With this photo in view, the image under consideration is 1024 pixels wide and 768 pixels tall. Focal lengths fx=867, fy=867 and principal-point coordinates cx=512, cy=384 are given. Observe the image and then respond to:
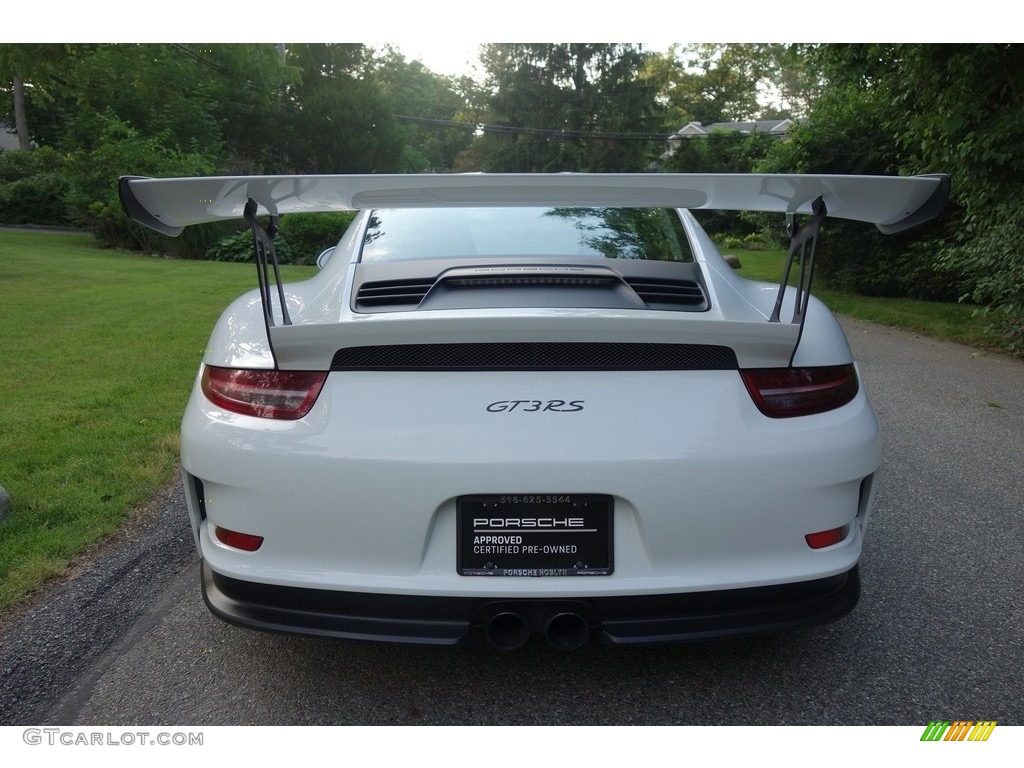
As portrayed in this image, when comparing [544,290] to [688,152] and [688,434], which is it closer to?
[688,434]

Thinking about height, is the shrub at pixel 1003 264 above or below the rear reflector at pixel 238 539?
below

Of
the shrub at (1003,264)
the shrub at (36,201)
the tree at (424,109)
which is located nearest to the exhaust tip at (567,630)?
the shrub at (1003,264)

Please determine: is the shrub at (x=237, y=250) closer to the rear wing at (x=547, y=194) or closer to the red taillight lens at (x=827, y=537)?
the rear wing at (x=547, y=194)

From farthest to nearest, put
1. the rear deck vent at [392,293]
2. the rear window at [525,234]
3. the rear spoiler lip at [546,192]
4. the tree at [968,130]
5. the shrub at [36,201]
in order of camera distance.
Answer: the shrub at [36,201]
the tree at [968,130]
the rear window at [525,234]
the rear deck vent at [392,293]
the rear spoiler lip at [546,192]

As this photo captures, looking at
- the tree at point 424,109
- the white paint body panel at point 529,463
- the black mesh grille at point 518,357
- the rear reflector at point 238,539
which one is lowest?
the tree at point 424,109

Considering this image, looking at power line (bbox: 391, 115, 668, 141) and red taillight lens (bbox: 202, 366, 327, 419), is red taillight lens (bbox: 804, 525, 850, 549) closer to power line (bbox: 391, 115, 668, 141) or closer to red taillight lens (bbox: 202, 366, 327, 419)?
red taillight lens (bbox: 202, 366, 327, 419)

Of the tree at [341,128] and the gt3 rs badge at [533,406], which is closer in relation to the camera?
the gt3 rs badge at [533,406]

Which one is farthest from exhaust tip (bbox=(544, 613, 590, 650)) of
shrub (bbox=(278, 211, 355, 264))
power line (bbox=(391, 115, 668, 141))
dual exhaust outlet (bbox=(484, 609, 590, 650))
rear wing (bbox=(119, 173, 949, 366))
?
power line (bbox=(391, 115, 668, 141))

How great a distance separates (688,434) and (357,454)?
2.79ft

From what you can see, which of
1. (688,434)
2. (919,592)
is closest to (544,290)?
(688,434)

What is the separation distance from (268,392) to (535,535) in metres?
0.82

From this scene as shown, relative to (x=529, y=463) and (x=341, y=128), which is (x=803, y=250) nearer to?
(x=529, y=463)

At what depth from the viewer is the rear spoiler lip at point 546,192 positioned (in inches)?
86.1

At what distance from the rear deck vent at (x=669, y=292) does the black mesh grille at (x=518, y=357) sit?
1.12 ft
